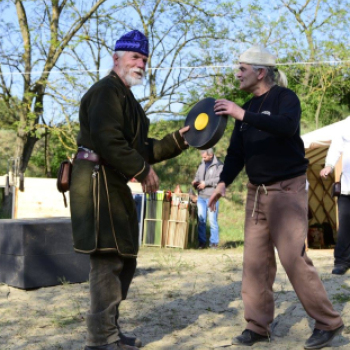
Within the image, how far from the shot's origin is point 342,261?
→ 6.07m

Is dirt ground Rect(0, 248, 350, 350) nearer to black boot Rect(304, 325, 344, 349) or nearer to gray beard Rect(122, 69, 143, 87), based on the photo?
black boot Rect(304, 325, 344, 349)

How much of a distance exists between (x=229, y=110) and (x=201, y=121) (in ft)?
0.68

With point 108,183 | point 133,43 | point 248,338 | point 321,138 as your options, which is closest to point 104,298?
point 108,183

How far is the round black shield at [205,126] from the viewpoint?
331cm

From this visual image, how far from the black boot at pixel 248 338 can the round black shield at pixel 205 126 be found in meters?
1.09

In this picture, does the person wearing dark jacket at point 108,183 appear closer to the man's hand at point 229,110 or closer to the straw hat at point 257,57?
the man's hand at point 229,110

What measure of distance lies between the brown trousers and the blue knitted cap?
1007 mm

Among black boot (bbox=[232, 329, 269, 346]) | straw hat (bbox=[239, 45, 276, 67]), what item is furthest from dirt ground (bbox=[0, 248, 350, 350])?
straw hat (bbox=[239, 45, 276, 67])

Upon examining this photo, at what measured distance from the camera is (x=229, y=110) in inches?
129

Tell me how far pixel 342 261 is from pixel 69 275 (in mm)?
2608

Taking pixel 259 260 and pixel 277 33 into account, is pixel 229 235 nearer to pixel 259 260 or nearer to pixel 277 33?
pixel 277 33

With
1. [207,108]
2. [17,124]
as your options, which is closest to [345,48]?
[17,124]

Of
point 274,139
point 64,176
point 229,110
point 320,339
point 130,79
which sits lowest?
point 320,339

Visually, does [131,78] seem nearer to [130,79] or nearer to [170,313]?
[130,79]
